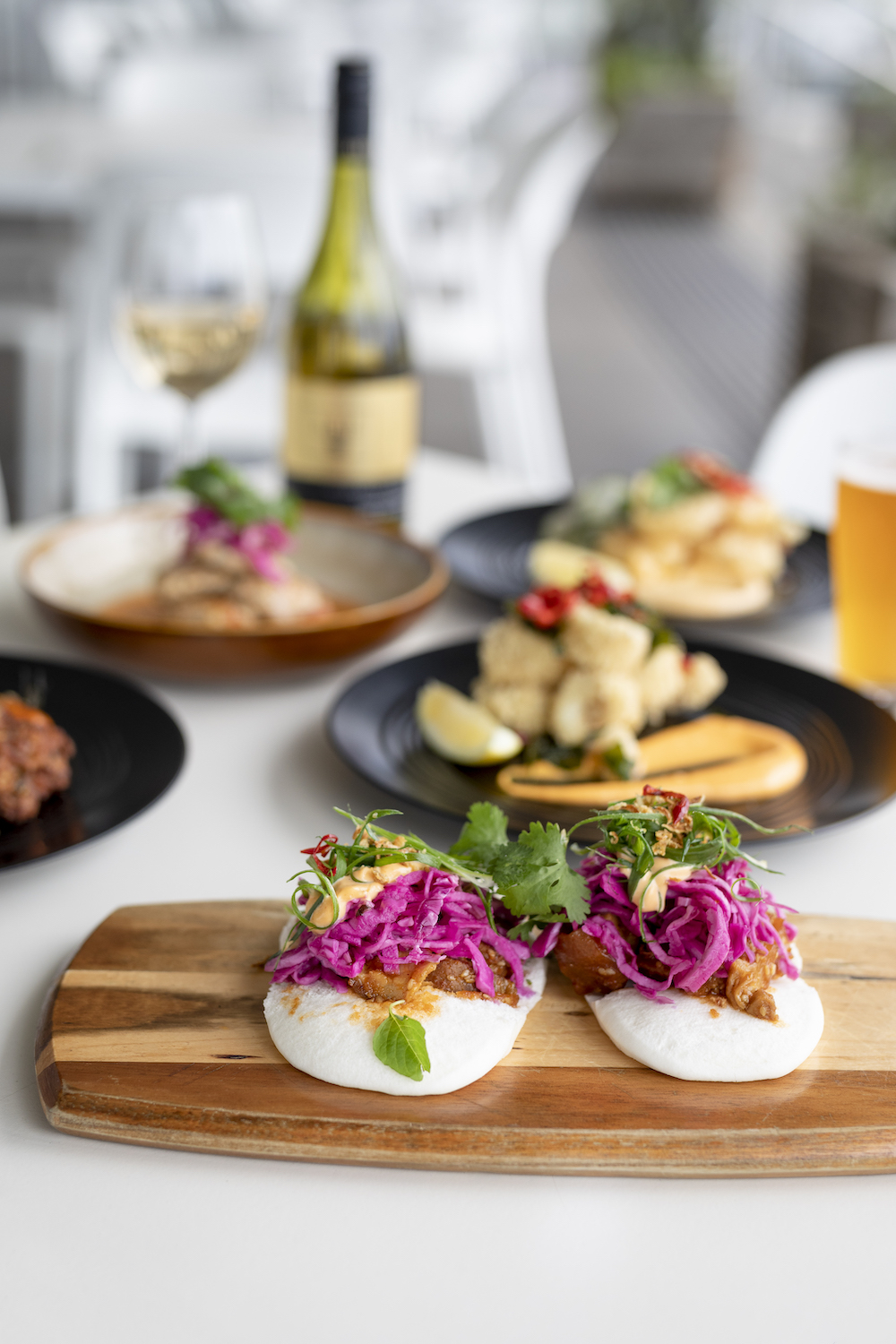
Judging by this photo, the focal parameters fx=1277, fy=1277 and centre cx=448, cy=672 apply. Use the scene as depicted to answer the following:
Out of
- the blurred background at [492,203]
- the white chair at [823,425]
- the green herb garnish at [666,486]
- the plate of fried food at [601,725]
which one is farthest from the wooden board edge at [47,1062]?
the white chair at [823,425]

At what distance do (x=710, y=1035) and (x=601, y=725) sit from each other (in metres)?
0.52

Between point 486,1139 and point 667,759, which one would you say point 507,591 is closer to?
point 667,759

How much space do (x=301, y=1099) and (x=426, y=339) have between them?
3.80 metres

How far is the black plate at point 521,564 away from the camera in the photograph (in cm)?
160

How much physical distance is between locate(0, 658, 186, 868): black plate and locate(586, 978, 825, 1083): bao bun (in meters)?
0.44

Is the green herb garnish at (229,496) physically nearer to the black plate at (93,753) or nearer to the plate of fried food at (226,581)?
the plate of fried food at (226,581)

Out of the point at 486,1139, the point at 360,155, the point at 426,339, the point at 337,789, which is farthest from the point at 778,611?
the point at 426,339

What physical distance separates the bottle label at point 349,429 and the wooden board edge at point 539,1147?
1.10 metres

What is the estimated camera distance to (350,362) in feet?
6.16

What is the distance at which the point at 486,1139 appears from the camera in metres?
0.69

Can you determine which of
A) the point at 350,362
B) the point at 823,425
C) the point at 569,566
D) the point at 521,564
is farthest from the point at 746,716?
the point at 823,425

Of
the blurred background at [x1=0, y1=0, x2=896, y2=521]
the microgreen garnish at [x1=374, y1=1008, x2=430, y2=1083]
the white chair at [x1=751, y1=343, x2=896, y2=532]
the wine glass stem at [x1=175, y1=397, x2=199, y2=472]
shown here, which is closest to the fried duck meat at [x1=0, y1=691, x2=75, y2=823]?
the microgreen garnish at [x1=374, y1=1008, x2=430, y2=1083]

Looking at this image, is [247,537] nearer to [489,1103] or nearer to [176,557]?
[176,557]

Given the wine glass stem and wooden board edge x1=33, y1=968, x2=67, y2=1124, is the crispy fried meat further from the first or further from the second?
the wine glass stem
